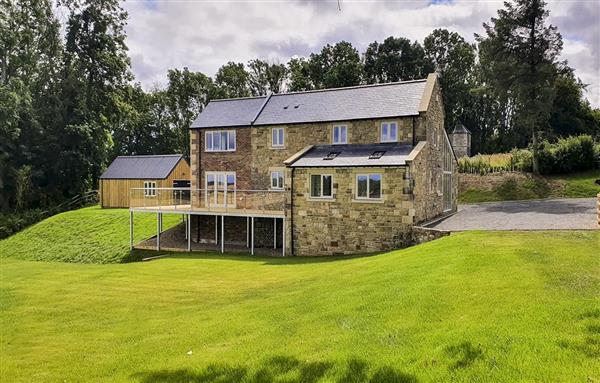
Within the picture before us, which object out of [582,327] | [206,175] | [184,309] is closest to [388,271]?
[184,309]

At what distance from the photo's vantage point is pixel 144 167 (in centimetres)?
4025

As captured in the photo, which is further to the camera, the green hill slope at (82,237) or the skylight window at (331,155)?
the green hill slope at (82,237)

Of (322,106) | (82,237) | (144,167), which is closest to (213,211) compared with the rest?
(322,106)

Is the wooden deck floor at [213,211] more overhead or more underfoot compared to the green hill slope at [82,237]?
more overhead

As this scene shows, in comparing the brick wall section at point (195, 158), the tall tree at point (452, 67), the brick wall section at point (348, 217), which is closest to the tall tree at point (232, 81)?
the tall tree at point (452, 67)

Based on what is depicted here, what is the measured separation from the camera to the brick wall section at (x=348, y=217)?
1986cm

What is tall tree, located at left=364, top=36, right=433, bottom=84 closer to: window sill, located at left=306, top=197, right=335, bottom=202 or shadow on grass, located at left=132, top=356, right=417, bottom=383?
window sill, located at left=306, top=197, right=335, bottom=202

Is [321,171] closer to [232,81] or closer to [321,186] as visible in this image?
[321,186]

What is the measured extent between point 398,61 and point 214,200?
138 ft

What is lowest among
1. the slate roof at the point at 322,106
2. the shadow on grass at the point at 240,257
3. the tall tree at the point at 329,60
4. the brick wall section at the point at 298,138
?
the shadow on grass at the point at 240,257

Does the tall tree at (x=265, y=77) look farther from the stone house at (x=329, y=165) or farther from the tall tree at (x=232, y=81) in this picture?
the stone house at (x=329, y=165)

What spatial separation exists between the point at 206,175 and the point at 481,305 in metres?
23.8

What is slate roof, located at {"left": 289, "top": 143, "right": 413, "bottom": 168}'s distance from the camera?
2070 cm

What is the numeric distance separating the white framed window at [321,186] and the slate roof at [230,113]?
795 cm
